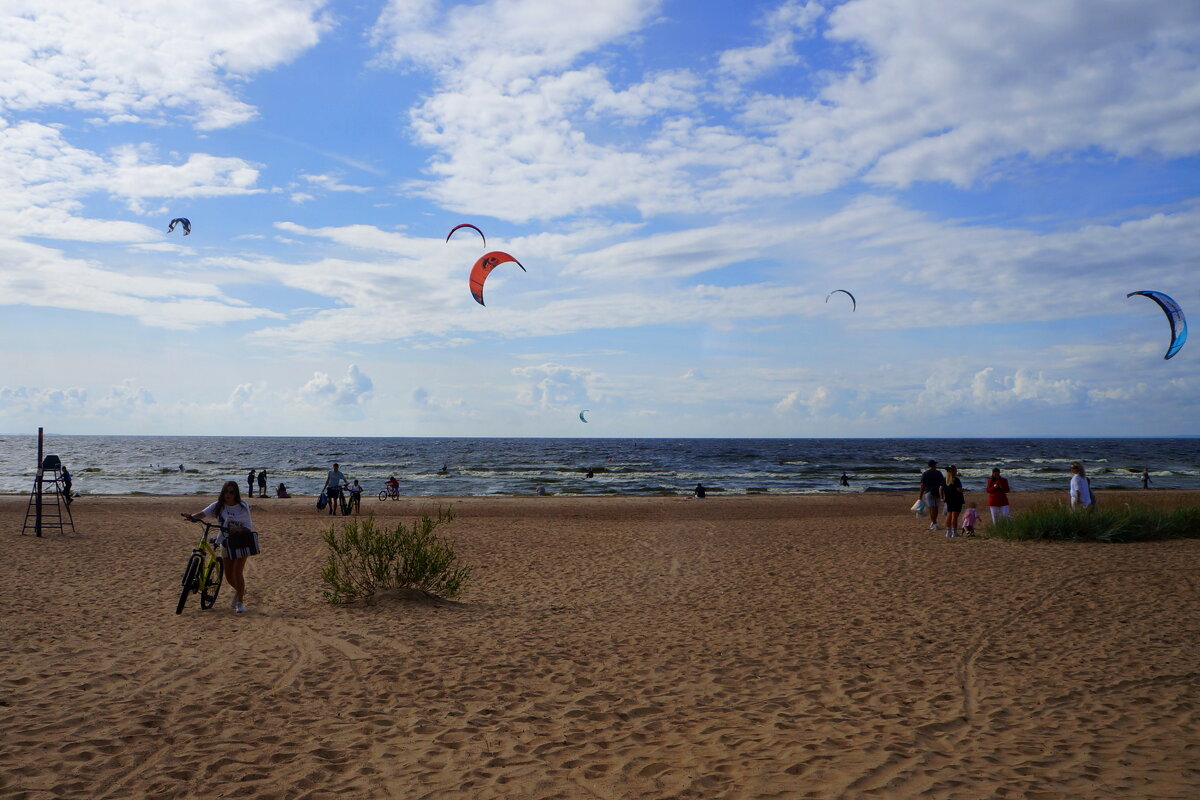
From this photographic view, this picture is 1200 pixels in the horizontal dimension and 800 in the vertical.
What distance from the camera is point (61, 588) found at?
10.4 m

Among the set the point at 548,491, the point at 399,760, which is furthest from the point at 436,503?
the point at 399,760

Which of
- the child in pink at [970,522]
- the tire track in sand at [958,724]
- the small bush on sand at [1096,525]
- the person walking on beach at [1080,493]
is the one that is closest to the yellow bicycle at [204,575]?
the tire track in sand at [958,724]

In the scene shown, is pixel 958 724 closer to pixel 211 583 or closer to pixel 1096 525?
pixel 211 583

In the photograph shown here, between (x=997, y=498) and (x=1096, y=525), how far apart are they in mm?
1836

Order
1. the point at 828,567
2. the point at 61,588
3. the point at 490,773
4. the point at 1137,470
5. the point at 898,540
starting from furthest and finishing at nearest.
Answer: the point at 1137,470 < the point at 898,540 < the point at 828,567 < the point at 61,588 < the point at 490,773

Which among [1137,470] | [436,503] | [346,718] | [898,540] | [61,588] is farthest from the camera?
[1137,470]

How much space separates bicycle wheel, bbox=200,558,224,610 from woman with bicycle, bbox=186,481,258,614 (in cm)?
12

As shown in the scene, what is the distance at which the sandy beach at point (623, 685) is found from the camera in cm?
463

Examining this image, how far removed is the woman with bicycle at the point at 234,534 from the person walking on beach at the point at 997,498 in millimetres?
14044

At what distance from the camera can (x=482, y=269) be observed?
18.0m

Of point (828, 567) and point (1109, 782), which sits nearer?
point (1109, 782)

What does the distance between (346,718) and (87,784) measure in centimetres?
161

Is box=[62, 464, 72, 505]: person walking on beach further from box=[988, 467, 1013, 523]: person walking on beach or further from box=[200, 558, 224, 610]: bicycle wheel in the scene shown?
box=[988, 467, 1013, 523]: person walking on beach

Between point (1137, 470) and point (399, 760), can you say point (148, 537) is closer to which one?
point (399, 760)
